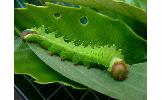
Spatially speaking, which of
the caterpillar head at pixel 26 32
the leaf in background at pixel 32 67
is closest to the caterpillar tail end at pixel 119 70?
the leaf in background at pixel 32 67

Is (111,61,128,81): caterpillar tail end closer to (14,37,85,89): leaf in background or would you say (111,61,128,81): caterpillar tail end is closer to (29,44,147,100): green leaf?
(29,44,147,100): green leaf

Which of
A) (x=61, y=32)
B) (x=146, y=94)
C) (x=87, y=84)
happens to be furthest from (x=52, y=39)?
(x=146, y=94)

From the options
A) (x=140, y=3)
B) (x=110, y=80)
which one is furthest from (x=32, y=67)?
(x=140, y=3)

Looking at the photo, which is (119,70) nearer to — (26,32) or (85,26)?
(85,26)

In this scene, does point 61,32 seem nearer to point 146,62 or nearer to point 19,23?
point 19,23

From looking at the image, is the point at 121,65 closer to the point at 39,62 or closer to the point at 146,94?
the point at 146,94

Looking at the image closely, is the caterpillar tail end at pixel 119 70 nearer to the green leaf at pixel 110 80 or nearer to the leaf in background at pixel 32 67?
the green leaf at pixel 110 80

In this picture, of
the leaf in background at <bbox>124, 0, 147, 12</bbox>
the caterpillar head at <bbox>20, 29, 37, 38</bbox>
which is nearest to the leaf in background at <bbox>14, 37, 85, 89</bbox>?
the caterpillar head at <bbox>20, 29, 37, 38</bbox>

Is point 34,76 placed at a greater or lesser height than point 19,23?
lesser
